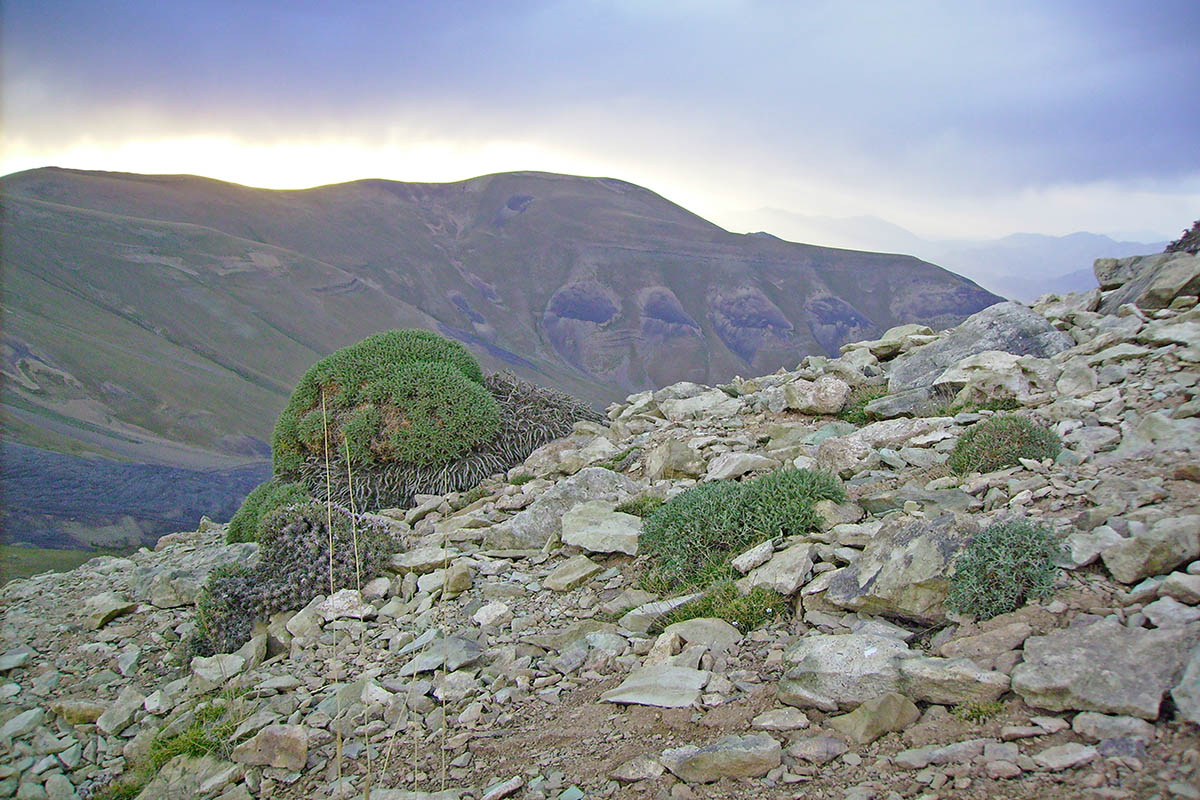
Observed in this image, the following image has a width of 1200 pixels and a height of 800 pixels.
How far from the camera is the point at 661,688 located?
3914mm

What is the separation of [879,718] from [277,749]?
9.96 feet

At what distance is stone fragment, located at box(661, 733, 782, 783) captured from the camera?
317 cm

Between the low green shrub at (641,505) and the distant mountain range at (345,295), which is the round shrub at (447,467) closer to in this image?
the low green shrub at (641,505)

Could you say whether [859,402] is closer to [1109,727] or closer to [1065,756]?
[1109,727]

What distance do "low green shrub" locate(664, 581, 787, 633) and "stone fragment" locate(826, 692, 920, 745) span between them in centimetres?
116

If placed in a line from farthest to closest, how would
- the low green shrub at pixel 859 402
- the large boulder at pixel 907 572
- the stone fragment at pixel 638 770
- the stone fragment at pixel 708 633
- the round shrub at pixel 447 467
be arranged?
the round shrub at pixel 447 467 < the low green shrub at pixel 859 402 < the stone fragment at pixel 708 633 < the large boulder at pixel 907 572 < the stone fragment at pixel 638 770

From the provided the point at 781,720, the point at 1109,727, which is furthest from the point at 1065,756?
the point at 781,720

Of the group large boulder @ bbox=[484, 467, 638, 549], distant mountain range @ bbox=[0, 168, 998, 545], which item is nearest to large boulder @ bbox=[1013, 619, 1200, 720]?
large boulder @ bbox=[484, 467, 638, 549]

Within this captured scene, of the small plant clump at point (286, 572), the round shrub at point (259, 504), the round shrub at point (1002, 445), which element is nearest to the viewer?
the round shrub at point (1002, 445)

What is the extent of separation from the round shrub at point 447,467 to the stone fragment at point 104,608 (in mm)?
2283

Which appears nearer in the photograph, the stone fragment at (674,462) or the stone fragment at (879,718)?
the stone fragment at (879,718)

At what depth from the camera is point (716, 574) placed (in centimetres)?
513

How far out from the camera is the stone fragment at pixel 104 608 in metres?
6.67

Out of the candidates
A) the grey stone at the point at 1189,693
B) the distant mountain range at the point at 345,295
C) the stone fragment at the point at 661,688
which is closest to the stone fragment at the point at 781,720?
the stone fragment at the point at 661,688
